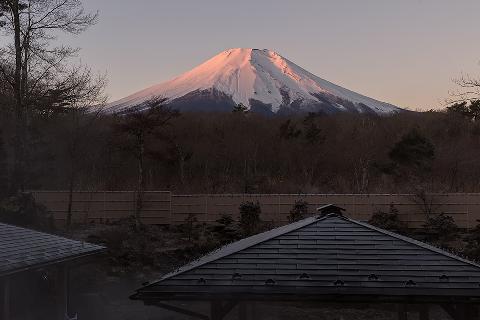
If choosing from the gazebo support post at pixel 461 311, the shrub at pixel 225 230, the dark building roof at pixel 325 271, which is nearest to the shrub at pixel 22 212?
the shrub at pixel 225 230

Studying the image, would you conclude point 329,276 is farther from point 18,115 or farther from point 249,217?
point 249,217

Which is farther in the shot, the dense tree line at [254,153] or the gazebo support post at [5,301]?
the dense tree line at [254,153]

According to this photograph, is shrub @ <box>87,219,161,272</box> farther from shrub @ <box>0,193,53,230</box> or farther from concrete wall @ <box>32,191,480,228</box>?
shrub @ <box>0,193,53,230</box>

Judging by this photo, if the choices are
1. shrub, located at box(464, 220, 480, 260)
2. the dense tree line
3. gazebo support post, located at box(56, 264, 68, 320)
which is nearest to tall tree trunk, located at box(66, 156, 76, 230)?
the dense tree line

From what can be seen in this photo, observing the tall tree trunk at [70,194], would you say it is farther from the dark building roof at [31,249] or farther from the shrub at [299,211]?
the dark building roof at [31,249]

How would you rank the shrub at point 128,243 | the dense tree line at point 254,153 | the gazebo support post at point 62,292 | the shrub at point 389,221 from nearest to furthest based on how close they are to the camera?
1. the gazebo support post at point 62,292
2. the shrub at point 128,243
3. the shrub at point 389,221
4. the dense tree line at point 254,153

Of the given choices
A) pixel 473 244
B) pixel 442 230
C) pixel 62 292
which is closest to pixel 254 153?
pixel 442 230

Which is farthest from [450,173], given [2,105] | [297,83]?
[297,83]
